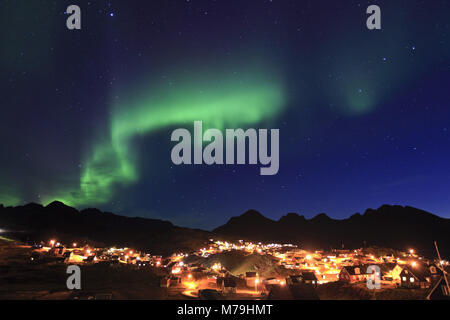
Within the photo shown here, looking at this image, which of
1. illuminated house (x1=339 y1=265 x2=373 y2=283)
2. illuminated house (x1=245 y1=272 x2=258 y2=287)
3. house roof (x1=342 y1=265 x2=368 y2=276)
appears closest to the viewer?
illuminated house (x1=245 y1=272 x2=258 y2=287)

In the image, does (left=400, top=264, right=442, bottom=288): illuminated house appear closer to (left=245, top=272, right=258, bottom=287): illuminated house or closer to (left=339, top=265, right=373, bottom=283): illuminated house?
(left=339, top=265, right=373, bottom=283): illuminated house

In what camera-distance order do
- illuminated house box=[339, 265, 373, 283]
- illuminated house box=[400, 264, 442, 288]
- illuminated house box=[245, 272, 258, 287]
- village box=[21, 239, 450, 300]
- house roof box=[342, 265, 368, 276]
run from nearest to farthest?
village box=[21, 239, 450, 300], illuminated house box=[400, 264, 442, 288], illuminated house box=[245, 272, 258, 287], illuminated house box=[339, 265, 373, 283], house roof box=[342, 265, 368, 276]

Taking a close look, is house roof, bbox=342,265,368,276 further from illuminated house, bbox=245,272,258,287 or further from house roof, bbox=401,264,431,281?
illuminated house, bbox=245,272,258,287

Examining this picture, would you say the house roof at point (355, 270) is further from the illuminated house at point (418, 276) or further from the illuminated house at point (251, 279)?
the illuminated house at point (251, 279)

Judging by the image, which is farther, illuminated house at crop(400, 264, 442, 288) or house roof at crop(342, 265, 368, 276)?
house roof at crop(342, 265, 368, 276)

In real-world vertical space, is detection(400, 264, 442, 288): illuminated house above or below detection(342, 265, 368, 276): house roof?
above

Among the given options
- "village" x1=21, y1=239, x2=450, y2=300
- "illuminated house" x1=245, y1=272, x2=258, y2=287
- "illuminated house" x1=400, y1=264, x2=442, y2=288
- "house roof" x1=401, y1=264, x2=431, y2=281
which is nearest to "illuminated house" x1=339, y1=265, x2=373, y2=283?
"village" x1=21, y1=239, x2=450, y2=300

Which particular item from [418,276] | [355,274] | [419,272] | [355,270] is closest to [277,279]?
[355,274]

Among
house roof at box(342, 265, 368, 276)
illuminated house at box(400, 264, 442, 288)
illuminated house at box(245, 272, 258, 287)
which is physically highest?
illuminated house at box(400, 264, 442, 288)

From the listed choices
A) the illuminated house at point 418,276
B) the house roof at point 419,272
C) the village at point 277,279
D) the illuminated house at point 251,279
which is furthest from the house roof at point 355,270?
the illuminated house at point 251,279

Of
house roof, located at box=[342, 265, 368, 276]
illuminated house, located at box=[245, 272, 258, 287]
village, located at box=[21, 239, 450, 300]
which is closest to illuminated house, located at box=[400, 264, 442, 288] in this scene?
village, located at box=[21, 239, 450, 300]

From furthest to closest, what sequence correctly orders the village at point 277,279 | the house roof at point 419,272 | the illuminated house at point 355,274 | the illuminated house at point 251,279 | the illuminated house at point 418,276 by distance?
1. the illuminated house at point 355,274
2. the illuminated house at point 251,279
3. the house roof at point 419,272
4. the illuminated house at point 418,276
5. the village at point 277,279

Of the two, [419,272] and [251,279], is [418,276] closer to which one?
[419,272]
